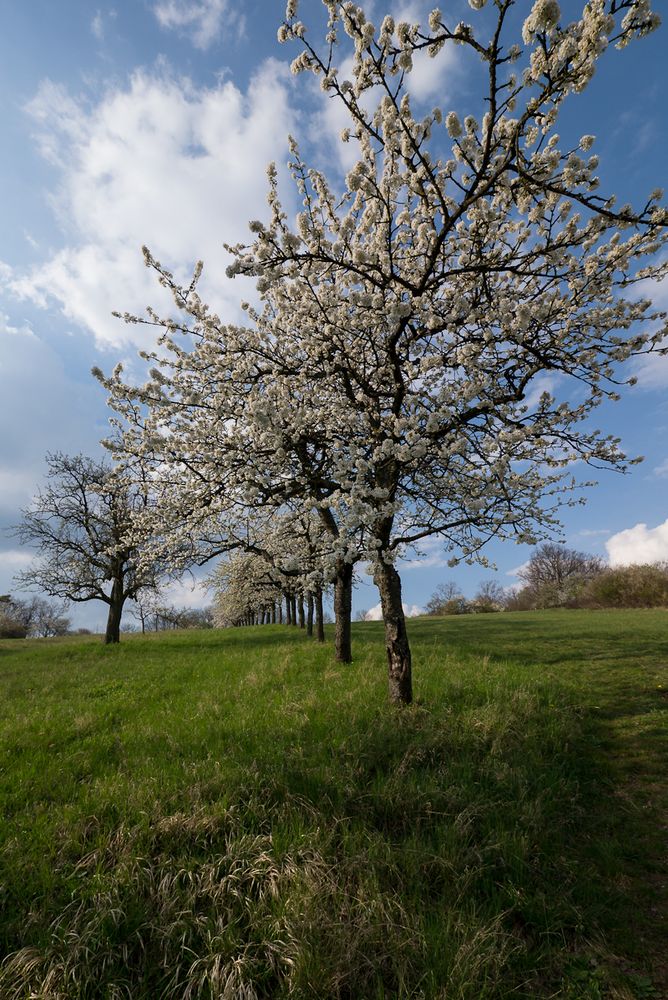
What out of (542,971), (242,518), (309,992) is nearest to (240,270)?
(242,518)

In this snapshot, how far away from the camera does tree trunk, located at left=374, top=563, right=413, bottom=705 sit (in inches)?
344

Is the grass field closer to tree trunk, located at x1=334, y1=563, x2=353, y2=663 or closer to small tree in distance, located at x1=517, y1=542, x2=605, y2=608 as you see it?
tree trunk, located at x1=334, y1=563, x2=353, y2=663

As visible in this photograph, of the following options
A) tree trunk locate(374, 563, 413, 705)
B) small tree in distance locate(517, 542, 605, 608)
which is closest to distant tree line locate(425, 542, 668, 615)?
small tree in distance locate(517, 542, 605, 608)

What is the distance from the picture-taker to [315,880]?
3986 millimetres

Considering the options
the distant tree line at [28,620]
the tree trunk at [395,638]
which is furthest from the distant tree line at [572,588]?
the distant tree line at [28,620]

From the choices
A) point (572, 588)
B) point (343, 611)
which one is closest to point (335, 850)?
point (343, 611)

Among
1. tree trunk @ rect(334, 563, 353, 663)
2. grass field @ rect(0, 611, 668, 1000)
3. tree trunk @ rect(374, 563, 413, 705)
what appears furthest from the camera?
tree trunk @ rect(334, 563, 353, 663)

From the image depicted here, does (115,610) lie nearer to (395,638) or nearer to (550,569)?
(395,638)

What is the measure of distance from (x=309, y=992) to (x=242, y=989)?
1.56 feet

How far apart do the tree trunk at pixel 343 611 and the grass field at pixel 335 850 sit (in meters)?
5.00

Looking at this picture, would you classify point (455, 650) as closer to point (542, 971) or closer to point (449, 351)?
point (449, 351)

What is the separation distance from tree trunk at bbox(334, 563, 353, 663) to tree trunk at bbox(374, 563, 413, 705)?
4.82 meters

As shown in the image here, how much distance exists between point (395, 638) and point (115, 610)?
905 inches

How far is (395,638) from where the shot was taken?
8.93m
